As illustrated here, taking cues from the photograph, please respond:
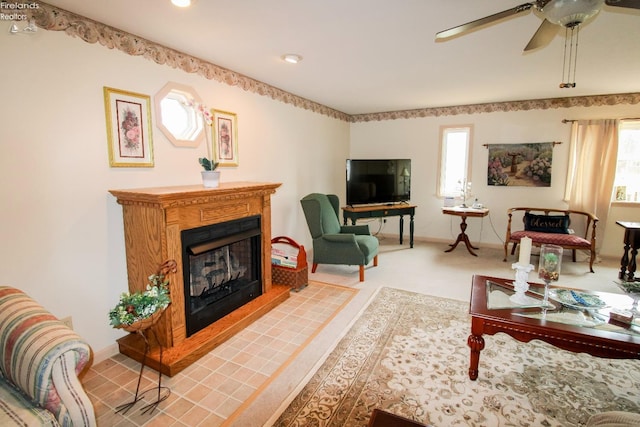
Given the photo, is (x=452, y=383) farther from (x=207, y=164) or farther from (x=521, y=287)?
(x=207, y=164)

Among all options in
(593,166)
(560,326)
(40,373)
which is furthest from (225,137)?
(593,166)

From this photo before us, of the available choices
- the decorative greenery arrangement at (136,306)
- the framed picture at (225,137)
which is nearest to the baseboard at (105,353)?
the decorative greenery arrangement at (136,306)

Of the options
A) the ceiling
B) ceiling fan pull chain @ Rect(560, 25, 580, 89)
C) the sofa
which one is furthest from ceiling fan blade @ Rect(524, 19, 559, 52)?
the sofa

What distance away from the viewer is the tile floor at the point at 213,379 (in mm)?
1729

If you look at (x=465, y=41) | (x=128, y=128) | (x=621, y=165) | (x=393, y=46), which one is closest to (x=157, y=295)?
(x=128, y=128)

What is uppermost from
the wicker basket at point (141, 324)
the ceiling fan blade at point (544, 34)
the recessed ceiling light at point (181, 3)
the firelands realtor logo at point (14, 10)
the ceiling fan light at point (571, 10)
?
the recessed ceiling light at point (181, 3)

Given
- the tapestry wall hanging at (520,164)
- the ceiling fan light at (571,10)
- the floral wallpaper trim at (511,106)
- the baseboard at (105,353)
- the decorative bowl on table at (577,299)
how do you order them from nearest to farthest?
the ceiling fan light at (571,10) < the decorative bowl on table at (577,299) < the baseboard at (105,353) < the floral wallpaper trim at (511,106) < the tapestry wall hanging at (520,164)

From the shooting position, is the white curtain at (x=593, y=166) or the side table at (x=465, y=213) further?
the side table at (x=465, y=213)

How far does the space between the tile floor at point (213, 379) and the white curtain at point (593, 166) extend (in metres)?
4.30

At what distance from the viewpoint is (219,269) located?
2.79m

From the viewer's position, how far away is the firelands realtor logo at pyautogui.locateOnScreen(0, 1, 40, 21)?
1.70 meters

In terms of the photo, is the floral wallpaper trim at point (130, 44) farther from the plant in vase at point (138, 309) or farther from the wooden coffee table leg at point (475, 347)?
the wooden coffee table leg at point (475, 347)

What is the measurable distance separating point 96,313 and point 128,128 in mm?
1338

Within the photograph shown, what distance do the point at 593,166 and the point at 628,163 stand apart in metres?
0.46
